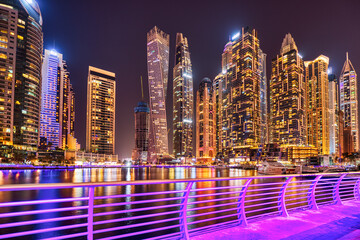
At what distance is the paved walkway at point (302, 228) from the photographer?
15.5 feet

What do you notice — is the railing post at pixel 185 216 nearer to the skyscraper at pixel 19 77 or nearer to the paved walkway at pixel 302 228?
the paved walkway at pixel 302 228

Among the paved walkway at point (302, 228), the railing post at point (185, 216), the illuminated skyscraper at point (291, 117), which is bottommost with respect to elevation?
the paved walkway at point (302, 228)

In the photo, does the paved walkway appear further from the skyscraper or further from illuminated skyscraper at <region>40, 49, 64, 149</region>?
illuminated skyscraper at <region>40, 49, 64, 149</region>

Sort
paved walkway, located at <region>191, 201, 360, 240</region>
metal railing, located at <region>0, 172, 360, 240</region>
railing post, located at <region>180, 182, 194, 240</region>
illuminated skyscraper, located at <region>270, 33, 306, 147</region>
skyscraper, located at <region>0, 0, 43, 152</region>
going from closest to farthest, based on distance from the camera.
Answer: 1. metal railing, located at <region>0, 172, 360, 240</region>
2. railing post, located at <region>180, 182, 194, 240</region>
3. paved walkway, located at <region>191, 201, 360, 240</region>
4. skyscraper, located at <region>0, 0, 43, 152</region>
5. illuminated skyscraper, located at <region>270, 33, 306, 147</region>

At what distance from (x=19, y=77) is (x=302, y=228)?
13199cm

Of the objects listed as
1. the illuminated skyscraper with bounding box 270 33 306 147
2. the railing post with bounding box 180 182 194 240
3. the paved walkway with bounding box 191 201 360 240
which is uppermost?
the illuminated skyscraper with bounding box 270 33 306 147

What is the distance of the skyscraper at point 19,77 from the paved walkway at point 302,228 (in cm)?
12143

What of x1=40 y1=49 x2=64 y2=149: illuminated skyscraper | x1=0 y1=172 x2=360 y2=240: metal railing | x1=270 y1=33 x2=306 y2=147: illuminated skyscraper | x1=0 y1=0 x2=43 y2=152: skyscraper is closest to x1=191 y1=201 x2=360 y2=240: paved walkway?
x1=0 y1=172 x2=360 y2=240: metal railing

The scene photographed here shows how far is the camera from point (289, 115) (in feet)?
620

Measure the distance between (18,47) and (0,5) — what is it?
1954 centimetres

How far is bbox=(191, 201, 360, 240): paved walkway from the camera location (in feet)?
15.5

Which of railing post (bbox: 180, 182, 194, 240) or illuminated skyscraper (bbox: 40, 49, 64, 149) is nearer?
railing post (bbox: 180, 182, 194, 240)

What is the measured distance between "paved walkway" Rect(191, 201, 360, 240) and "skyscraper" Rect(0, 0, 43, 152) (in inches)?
4781

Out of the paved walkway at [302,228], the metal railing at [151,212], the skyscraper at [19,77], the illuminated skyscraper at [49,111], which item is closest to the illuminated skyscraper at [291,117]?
the skyscraper at [19,77]
